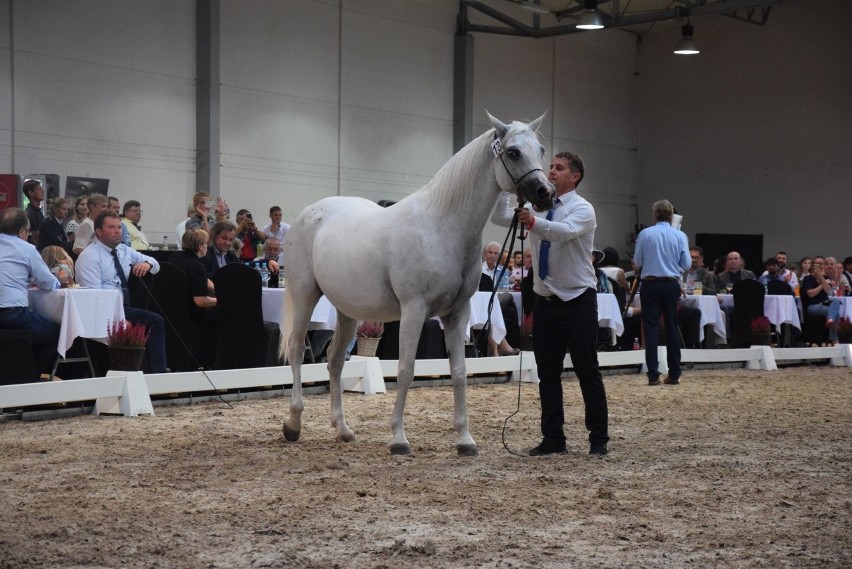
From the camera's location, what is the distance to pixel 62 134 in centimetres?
1619

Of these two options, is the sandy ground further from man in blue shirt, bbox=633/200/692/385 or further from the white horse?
man in blue shirt, bbox=633/200/692/385

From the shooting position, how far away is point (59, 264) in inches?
333

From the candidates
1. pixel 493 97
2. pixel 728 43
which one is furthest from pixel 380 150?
pixel 728 43

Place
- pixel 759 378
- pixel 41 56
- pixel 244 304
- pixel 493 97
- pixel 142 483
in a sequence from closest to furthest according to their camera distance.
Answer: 1. pixel 142 483
2. pixel 244 304
3. pixel 759 378
4. pixel 41 56
5. pixel 493 97

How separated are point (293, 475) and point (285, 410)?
2.88 m

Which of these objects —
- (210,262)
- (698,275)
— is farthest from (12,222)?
(698,275)

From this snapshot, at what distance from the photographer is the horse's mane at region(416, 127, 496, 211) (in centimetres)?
583

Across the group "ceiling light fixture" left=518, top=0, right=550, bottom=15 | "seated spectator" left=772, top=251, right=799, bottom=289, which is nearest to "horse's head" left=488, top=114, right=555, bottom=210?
"seated spectator" left=772, top=251, right=799, bottom=289

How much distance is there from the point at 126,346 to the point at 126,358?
88mm

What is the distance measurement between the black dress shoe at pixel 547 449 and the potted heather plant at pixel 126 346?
3.10 meters

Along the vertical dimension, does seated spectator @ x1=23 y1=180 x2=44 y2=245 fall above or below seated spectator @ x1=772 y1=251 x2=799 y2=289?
above

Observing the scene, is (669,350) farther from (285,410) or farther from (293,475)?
(293,475)

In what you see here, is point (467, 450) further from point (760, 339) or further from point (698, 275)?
point (698, 275)

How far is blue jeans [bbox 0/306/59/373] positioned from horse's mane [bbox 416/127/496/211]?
3.26 metres
